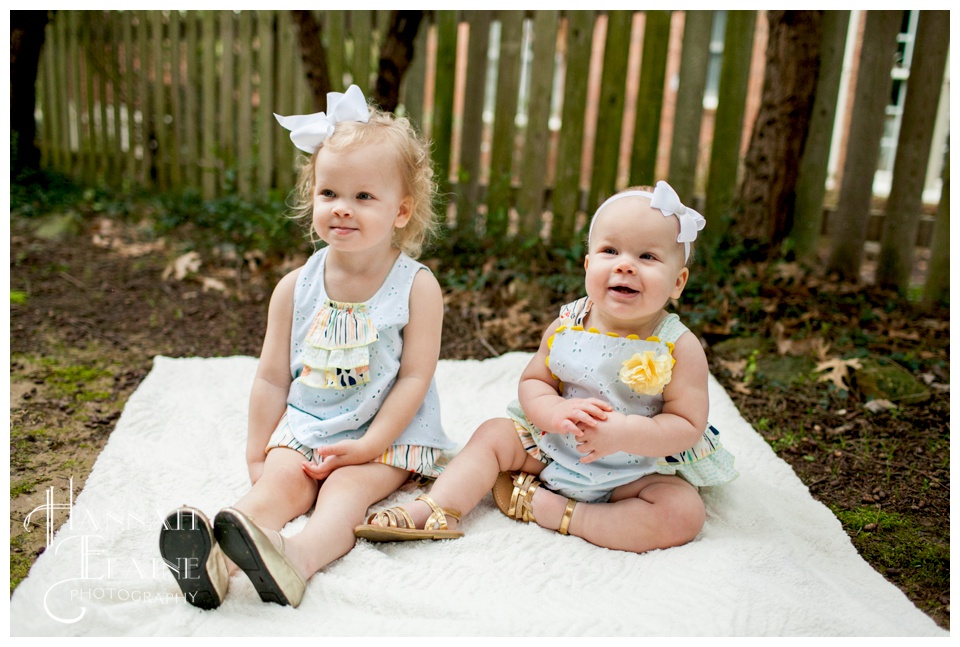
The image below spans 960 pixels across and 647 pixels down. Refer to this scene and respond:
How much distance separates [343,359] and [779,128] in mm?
3194

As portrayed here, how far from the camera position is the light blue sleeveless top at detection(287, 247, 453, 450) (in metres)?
2.30

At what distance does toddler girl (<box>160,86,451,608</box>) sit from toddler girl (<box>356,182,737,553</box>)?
0.20m

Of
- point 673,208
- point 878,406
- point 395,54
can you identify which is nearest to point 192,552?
point 673,208

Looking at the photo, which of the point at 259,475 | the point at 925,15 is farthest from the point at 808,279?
the point at 259,475

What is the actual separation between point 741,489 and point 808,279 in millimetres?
2364

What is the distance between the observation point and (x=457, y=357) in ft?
12.3

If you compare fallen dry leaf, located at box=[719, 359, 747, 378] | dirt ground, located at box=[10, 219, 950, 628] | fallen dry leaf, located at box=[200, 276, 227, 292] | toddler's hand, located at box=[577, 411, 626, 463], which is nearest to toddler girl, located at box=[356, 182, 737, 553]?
toddler's hand, located at box=[577, 411, 626, 463]

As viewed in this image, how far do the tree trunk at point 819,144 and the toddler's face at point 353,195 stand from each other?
10.3 feet

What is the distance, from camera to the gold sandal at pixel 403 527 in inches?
79.8

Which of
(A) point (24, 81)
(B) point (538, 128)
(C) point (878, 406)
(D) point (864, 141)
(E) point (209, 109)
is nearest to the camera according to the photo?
(C) point (878, 406)

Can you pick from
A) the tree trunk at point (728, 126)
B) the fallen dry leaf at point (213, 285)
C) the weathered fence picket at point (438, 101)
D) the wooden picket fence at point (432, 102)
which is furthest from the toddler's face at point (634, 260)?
the fallen dry leaf at point (213, 285)

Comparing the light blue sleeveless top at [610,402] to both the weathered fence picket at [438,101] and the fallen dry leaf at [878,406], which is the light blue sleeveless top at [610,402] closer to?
the fallen dry leaf at [878,406]

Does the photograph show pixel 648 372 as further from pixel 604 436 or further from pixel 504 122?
pixel 504 122

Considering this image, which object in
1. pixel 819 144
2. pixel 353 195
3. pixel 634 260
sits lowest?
pixel 634 260
